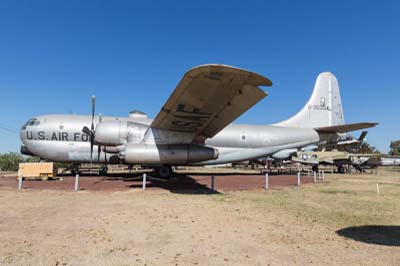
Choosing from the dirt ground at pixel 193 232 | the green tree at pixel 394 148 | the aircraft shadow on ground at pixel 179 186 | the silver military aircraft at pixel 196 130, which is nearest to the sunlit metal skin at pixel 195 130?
the silver military aircraft at pixel 196 130

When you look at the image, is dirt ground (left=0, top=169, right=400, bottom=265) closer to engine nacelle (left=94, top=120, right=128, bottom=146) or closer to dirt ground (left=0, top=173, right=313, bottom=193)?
dirt ground (left=0, top=173, right=313, bottom=193)

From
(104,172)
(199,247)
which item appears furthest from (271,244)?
(104,172)

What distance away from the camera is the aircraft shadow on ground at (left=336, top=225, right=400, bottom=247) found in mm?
5543

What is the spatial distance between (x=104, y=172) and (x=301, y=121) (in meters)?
18.9

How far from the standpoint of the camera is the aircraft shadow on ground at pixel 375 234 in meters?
5.54

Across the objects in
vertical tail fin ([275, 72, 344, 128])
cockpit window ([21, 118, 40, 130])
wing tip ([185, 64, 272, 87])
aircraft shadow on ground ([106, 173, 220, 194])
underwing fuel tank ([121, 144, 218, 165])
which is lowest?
aircraft shadow on ground ([106, 173, 220, 194])

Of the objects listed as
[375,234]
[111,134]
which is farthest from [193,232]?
[111,134]

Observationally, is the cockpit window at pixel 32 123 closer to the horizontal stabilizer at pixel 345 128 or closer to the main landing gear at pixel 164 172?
the main landing gear at pixel 164 172

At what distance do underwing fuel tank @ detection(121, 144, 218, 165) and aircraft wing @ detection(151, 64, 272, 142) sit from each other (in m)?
0.96

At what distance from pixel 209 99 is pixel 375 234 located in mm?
7189

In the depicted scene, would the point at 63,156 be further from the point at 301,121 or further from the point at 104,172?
the point at 301,121

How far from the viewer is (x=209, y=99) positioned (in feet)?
35.9

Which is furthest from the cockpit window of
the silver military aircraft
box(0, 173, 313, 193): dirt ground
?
box(0, 173, 313, 193): dirt ground

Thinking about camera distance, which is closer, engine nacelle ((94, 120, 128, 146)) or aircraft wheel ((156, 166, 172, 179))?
engine nacelle ((94, 120, 128, 146))
